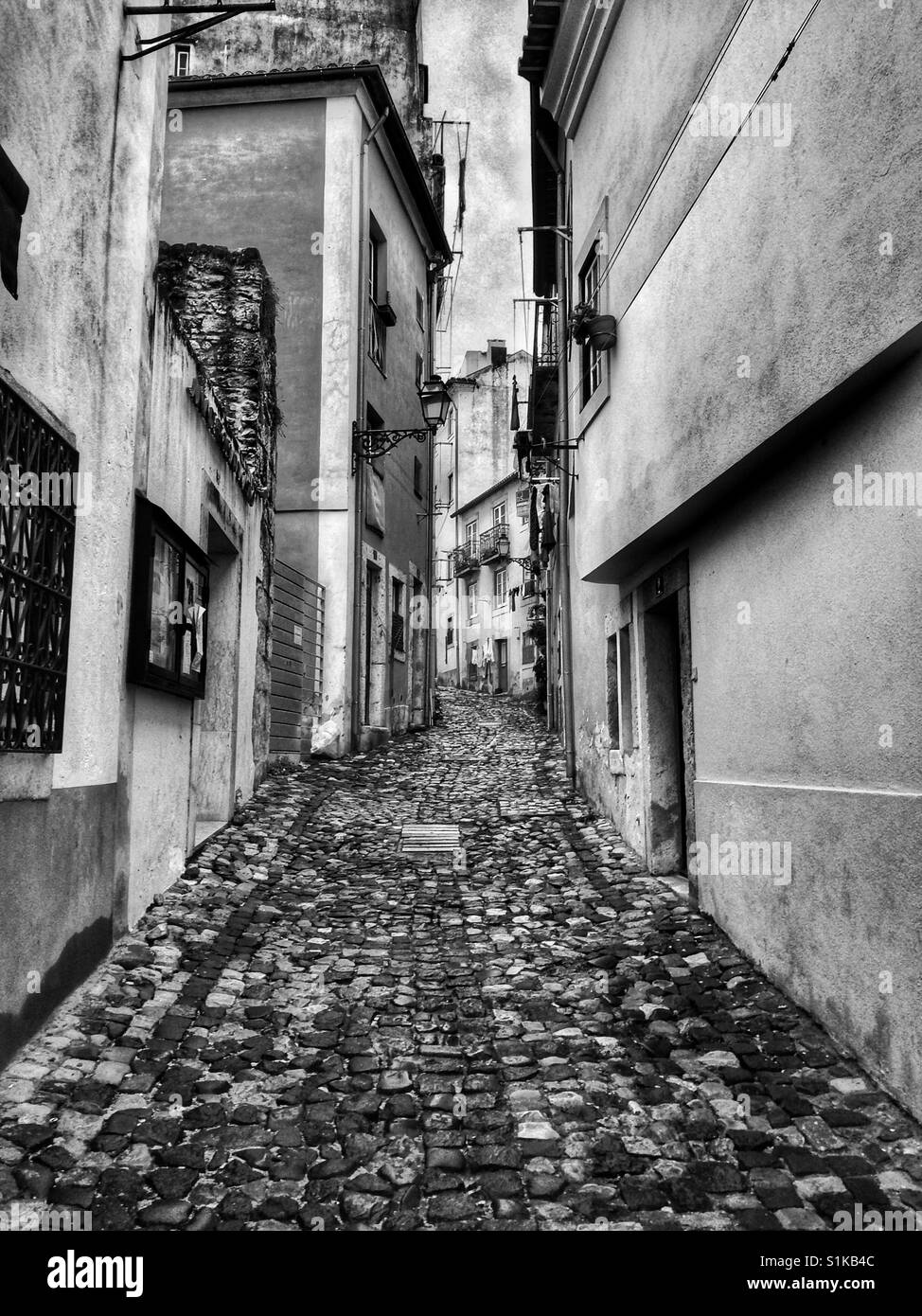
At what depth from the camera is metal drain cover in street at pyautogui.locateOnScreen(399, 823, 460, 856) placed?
833cm

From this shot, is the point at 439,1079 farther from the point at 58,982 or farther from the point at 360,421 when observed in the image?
the point at 360,421

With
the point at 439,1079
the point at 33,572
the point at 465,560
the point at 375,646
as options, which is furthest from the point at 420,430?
the point at 465,560

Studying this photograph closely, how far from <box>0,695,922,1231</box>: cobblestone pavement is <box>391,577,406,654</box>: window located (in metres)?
10.0

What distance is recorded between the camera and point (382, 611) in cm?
1620

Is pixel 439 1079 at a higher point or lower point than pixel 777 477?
lower

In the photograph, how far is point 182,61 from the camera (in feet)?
55.2

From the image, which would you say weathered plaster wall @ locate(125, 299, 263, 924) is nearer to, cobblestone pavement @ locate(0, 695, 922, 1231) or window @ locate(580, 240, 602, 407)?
cobblestone pavement @ locate(0, 695, 922, 1231)

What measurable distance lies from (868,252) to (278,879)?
579 centimetres

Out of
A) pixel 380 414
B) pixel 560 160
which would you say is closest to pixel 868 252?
pixel 560 160

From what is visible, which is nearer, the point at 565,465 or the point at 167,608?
the point at 167,608

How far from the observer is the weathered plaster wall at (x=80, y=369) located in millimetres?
3963

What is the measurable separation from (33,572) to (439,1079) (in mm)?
2773

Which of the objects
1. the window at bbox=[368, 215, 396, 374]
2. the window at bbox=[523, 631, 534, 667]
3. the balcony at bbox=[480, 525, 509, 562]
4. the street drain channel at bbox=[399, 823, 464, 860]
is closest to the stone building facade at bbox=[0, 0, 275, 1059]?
the street drain channel at bbox=[399, 823, 464, 860]

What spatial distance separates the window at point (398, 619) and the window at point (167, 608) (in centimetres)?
938
